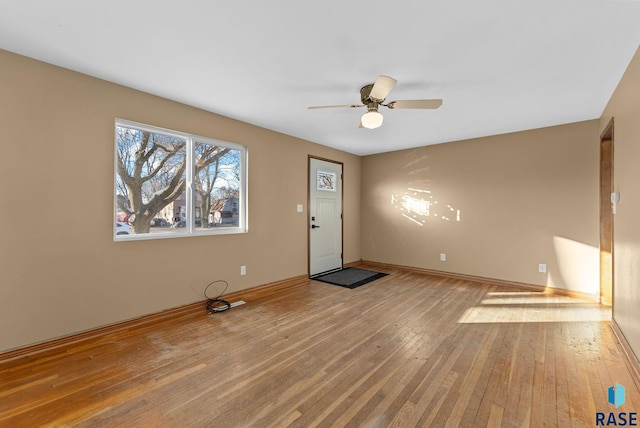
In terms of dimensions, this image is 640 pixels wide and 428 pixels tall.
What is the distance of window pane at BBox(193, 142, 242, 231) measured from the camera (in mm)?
3459

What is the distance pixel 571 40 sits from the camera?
2.00m

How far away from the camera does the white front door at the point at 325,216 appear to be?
494cm

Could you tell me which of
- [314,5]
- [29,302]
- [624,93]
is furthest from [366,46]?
[29,302]

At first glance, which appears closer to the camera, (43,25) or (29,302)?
(43,25)

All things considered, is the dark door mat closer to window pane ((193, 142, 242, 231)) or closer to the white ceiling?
window pane ((193, 142, 242, 231))

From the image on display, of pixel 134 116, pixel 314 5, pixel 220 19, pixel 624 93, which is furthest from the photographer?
pixel 134 116

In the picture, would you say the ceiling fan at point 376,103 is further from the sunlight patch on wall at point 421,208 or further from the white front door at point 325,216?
the sunlight patch on wall at point 421,208

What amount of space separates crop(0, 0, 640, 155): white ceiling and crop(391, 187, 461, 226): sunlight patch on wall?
2012mm

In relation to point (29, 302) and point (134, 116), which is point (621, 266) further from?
point (29, 302)

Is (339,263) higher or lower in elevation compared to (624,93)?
lower

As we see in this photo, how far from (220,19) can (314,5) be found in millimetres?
610

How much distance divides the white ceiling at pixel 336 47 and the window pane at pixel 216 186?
619 millimetres

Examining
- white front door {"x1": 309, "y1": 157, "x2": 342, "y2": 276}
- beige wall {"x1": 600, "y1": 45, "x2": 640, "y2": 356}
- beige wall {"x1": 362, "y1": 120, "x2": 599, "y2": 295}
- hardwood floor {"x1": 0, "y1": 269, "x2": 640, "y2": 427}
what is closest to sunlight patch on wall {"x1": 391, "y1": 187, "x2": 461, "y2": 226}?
beige wall {"x1": 362, "y1": 120, "x2": 599, "y2": 295}

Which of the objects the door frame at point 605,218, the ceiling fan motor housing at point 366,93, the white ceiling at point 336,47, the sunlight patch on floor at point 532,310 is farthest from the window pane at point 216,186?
the door frame at point 605,218
